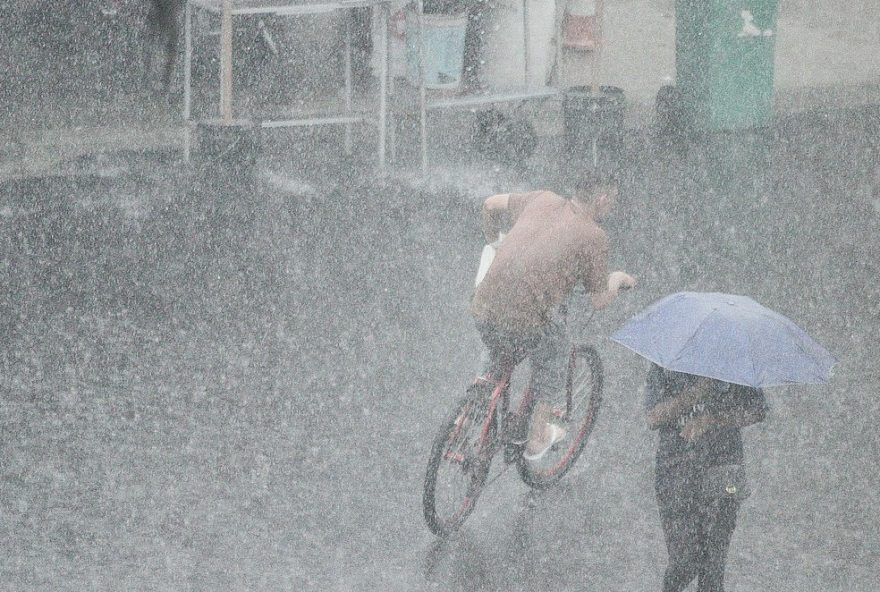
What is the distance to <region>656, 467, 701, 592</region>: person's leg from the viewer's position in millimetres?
4738

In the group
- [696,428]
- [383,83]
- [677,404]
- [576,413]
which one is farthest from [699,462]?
[383,83]

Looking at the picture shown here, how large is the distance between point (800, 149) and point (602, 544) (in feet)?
23.5

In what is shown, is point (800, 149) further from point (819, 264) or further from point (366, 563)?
point (366, 563)

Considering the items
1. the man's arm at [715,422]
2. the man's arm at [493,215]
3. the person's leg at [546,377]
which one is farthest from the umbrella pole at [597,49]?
the man's arm at [715,422]

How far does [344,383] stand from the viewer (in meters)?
7.26

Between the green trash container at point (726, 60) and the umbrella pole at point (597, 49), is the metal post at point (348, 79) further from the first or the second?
the green trash container at point (726, 60)

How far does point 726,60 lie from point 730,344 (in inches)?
315

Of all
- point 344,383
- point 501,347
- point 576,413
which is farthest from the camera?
point 344,383

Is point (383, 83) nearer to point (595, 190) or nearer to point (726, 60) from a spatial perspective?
point (726, 60)

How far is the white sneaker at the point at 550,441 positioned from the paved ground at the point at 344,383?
0.24m

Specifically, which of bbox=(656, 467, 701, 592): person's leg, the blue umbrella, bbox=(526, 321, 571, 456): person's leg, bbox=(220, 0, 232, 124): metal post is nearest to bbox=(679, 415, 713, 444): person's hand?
bbox=(656, 467, 701, 592): person's leg

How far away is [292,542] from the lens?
564 cm

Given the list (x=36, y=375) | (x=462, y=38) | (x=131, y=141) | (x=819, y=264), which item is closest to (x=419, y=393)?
(x=36, y=375)

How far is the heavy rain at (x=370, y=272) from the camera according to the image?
571 cm
